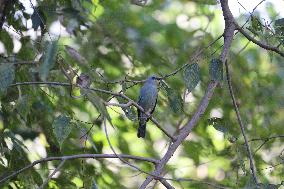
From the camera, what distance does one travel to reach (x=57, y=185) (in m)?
3.51

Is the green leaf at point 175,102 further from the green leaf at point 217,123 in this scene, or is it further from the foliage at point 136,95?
the green leaf at point 217,123

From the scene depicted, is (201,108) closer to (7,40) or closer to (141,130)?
(7,40)

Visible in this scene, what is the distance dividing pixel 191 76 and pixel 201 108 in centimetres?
19

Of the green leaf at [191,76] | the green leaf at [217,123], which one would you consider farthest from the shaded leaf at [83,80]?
the green leaf at [217,123]

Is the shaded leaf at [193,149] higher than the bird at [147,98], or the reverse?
the bird at [147,98]

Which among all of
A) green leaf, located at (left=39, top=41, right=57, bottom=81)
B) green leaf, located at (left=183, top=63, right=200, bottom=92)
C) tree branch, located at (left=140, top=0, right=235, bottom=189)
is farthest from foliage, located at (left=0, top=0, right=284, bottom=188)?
green leaf, located at (left=39, top=41, right=57, bottom=81)

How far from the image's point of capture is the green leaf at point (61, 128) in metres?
2.54

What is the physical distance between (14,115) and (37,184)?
0.61m

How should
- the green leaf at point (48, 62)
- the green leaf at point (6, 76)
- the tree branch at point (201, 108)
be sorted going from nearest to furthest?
1. the green leaf at point (48, 62)
2. the green leaf at point (6, 76)
3. the tree branch at point (201, 108)

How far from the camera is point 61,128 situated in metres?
2.55

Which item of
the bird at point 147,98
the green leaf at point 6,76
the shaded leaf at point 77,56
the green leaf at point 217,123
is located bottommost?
the green leaf at point 6,76

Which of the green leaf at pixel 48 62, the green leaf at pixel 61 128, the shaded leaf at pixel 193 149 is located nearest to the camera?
the green leaf at pixel 48 62

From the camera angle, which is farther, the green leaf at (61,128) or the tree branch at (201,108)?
the tree branch at (201,108)

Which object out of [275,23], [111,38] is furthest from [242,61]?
[275,23]
